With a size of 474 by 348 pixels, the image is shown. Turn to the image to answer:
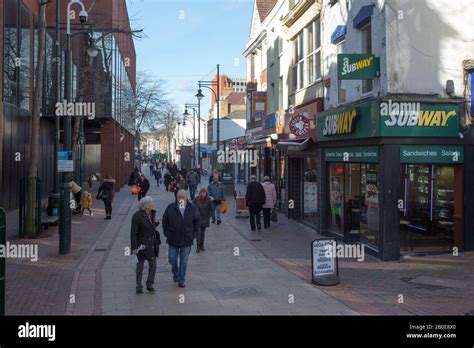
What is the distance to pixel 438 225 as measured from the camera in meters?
12.5

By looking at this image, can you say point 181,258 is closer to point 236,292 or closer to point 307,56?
point 236,292

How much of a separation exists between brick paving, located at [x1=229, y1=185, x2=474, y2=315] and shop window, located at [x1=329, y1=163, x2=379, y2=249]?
3.33ft

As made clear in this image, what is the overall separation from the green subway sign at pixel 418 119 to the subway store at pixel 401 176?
0.02m

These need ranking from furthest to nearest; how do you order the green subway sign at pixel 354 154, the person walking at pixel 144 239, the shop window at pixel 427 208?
the shop window at pixel 427 208 → the green subway sign at pixel 354 154 → the person walking at pixel 144 239

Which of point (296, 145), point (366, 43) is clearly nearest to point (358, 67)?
point (366, 43)

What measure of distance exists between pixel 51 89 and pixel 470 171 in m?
24.4

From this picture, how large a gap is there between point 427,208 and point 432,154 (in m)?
1.91

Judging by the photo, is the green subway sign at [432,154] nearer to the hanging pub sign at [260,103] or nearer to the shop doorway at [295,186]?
the shop doorway at [295,186]

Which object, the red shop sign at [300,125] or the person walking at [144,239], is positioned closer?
the person walking at [144,239]

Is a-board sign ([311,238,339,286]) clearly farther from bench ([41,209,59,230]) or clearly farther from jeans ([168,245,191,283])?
bench ([41,209,59,230])

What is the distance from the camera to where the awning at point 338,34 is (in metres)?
14.0

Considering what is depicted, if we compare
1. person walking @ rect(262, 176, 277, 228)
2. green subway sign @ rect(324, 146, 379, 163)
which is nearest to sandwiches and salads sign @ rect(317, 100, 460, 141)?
green subway sign @ rect(324, 146, 379, 163)

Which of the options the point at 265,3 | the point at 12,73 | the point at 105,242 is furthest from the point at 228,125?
the point at 105,242

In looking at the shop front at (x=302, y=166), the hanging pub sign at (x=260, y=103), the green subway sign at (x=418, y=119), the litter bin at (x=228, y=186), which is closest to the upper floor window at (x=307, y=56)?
the shop front at (x=302, y=166)
